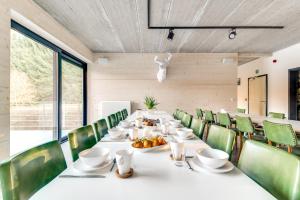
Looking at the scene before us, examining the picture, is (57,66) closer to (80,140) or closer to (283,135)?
(80,140)

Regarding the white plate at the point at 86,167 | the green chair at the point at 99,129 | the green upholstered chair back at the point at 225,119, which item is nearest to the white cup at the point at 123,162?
the white plate at the point at 86,167

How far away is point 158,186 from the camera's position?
781mm

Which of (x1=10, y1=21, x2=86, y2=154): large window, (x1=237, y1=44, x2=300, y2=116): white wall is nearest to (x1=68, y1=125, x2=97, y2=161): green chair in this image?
(x1=10, y1=21, x2=86, y2=154): large window

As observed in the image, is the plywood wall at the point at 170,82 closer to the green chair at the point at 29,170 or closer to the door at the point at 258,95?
the door at the point at 258,95

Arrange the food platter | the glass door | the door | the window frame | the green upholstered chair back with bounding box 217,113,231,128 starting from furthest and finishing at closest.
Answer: the door → the glass door → the green upholstered chair back with bounding box 217,113,231,128 → the window frame → the food platter

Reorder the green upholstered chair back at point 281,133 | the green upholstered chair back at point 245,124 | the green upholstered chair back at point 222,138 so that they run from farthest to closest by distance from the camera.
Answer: the green upholstered chair back at point 245,124 < the green upholstered chair back at point 281,133 < the green upholstered chair back at point 222,138

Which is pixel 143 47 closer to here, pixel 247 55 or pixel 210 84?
pixel 210 84

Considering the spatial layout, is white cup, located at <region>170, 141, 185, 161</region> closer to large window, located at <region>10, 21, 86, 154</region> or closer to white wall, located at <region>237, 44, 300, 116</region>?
large window, located at <region>10, 21, 86, 154</region>

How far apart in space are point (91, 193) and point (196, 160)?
2.06 feet

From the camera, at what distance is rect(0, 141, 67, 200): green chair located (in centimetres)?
77

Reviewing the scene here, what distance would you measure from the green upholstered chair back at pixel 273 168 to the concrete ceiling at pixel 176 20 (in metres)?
2.39

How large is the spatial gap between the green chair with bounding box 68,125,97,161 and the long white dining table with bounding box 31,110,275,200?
1.59 feet

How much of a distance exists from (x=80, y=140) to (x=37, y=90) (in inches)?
96.4

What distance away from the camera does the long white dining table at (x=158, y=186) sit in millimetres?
707
